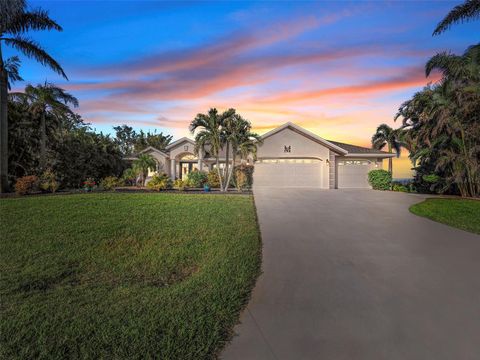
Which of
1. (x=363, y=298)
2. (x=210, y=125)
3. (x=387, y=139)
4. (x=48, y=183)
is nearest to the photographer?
(x=363, y=298)

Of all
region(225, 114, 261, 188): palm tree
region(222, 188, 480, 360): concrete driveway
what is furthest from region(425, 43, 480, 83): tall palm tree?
region(222, 188, 480, 360): concrete driveway

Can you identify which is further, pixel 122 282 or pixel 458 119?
pixel 458 119

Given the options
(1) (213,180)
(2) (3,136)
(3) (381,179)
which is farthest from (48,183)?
(3) (381,179)

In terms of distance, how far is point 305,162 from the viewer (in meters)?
21.2

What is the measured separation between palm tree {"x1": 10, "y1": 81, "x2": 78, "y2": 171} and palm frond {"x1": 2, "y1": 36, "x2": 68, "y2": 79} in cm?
435

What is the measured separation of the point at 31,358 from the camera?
2.55 meters

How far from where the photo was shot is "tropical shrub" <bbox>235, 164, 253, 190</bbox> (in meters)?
19.0

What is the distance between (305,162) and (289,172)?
1.46 metres

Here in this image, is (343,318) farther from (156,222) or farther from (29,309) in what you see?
(156,222)

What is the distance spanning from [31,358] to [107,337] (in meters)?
0.64

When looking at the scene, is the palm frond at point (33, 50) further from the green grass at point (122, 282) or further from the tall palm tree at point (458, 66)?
the tall palm tree at point (458, 66)

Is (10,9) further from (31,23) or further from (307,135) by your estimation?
(307,135)

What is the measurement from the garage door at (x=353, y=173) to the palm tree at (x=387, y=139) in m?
11.5

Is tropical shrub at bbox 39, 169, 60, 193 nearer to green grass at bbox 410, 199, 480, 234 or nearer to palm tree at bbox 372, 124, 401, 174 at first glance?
green grass at bbox 410, 199, 480, 234
